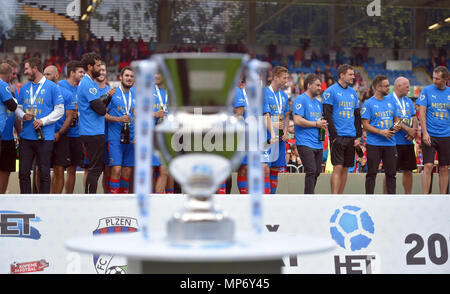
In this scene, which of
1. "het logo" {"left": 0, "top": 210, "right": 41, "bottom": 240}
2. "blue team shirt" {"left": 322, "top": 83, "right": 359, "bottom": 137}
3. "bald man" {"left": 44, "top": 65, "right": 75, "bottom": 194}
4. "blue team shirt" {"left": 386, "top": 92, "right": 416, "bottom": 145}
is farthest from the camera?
"blue team shirt" {"left": 386, "top": 92, "right": 416, "bottom": 145}

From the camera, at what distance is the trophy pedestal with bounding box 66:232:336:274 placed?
68.1 inches

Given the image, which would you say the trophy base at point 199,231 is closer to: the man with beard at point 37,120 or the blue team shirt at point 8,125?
the man with beard at point 37,120

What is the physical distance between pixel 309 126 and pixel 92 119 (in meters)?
2.69

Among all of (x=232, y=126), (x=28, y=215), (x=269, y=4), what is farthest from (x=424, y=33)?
(x=232, y=126)

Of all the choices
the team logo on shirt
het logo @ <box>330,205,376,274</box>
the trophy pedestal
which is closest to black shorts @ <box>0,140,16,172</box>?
the team logo on shirt

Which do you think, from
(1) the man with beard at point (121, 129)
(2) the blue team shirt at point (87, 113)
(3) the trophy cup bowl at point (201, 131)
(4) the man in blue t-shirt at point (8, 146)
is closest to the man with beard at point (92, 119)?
(2) the blue team shirt at point (87, 113)

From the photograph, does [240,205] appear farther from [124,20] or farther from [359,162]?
[124,20]

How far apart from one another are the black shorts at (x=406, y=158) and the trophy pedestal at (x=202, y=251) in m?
7.19

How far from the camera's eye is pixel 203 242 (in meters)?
1.97

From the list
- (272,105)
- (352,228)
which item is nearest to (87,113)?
(272,105)

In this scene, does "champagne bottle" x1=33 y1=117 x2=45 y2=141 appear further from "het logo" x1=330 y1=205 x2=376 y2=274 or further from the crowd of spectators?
→ the crowd of spectators

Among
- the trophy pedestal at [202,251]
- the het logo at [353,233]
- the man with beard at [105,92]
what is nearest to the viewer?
the trophy pedestal at [202,251]

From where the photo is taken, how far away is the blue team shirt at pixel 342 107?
871 cm

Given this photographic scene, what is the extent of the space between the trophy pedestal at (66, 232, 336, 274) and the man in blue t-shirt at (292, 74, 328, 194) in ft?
20.5
